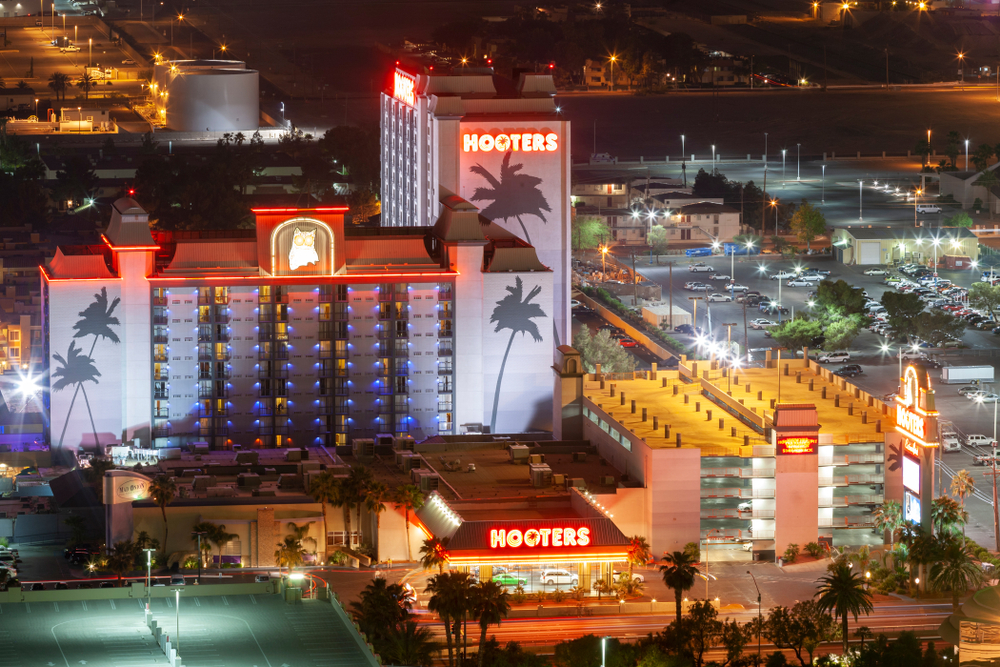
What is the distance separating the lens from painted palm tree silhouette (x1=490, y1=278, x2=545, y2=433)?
177250 mm

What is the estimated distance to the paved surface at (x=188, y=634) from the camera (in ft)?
373

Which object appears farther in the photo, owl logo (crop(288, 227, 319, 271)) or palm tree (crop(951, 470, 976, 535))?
owl logo (crop(288, 227, 319, 271))

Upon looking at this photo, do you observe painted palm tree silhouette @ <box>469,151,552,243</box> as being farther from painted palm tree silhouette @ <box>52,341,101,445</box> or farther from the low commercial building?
the low commercial building

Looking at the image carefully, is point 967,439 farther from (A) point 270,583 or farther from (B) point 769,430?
(A) point 270,583

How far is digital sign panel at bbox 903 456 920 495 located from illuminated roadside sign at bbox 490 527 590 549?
22.6 m

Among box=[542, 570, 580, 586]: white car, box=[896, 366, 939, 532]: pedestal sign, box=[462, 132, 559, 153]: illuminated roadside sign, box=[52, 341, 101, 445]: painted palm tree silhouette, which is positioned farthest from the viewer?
box=[462, 132, 559, 153]: illuminated roadside sign

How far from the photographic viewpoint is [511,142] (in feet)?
639

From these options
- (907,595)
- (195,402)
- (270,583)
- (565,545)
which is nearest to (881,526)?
(907,595)

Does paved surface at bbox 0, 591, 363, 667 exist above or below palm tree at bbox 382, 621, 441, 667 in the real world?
above

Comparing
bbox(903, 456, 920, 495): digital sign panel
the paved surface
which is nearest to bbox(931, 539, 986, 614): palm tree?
bbox(903, 456, 920, 495): digital sign panel

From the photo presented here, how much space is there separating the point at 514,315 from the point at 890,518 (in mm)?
43830

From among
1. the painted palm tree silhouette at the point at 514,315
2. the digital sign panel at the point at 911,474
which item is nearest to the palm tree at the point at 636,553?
the digital sign panel at the point at 911,474

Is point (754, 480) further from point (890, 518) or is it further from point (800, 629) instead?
point (800, 629)

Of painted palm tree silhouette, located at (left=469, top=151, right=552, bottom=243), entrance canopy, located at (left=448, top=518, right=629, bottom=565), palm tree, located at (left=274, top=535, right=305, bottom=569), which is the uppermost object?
painted palm tree silhouette, located at (left=469, top=151, right=552, bottom=243)
